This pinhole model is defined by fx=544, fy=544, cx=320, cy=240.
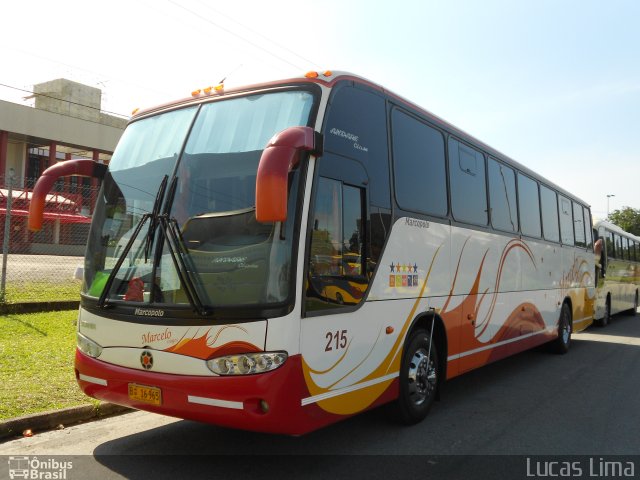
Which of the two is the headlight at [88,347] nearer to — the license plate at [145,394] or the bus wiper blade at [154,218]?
the license plate at [145,394]

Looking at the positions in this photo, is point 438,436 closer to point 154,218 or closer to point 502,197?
point 154,218

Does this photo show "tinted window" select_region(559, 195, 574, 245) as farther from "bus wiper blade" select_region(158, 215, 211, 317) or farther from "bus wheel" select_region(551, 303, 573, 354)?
"bus wiper blade" select_region(158, 215, 211, 317)

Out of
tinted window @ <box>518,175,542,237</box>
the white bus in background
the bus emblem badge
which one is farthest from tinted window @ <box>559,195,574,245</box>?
the bus emblem badge

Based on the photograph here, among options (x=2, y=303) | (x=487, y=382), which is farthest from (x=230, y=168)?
(x=2, y=303)

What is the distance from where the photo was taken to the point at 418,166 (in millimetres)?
5980

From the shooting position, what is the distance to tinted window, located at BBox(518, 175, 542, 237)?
29.8 feet

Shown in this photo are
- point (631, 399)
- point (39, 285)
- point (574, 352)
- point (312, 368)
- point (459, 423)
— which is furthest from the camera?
point (39, 285)

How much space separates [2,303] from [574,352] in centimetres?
1103

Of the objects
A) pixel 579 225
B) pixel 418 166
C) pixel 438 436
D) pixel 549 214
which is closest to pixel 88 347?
pixel 438 436

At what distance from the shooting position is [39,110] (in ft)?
132

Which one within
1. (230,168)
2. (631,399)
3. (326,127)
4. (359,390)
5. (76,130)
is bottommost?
(631,399)

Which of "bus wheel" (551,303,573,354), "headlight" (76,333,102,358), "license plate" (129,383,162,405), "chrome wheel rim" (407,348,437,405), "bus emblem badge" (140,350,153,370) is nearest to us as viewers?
"license plate" (129,383,162,405)

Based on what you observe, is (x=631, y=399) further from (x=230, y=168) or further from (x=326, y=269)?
(x=230, y=168)

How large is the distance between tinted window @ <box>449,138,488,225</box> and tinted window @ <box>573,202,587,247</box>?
5.76m
